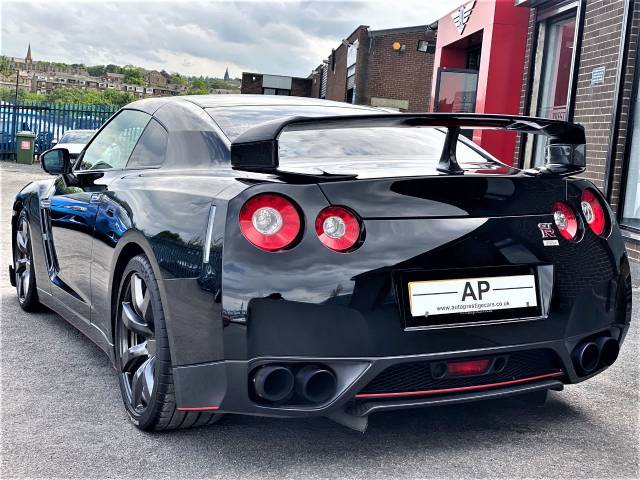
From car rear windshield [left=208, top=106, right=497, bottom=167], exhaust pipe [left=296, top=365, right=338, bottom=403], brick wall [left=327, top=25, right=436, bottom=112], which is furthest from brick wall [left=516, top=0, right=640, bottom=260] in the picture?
brick wall [left=327, top=25, right=436, bottom=112]

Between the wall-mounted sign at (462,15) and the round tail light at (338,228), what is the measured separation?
12.7 m

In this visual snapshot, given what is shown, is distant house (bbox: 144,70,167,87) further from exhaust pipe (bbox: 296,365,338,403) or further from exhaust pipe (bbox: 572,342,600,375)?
exhaust pipe (bbox: 296,365,338,403)

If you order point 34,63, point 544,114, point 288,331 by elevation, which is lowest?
point 288,331

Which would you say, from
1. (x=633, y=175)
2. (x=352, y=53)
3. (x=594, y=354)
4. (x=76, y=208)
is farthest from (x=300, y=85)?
(x=594, y=354)

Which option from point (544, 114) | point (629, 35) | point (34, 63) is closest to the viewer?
point (629, 35)

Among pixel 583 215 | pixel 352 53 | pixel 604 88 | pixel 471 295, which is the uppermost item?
pixel 352 53

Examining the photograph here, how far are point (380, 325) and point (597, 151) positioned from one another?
25.1 feet

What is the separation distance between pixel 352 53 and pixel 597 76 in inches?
1088

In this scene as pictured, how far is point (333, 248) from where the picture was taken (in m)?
2.67

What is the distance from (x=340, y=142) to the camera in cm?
345

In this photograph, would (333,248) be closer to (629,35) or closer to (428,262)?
(428,262)

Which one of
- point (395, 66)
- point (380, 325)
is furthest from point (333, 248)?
point (395, 66)

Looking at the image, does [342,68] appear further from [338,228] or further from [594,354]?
[338,228]

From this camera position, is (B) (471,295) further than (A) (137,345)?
No
